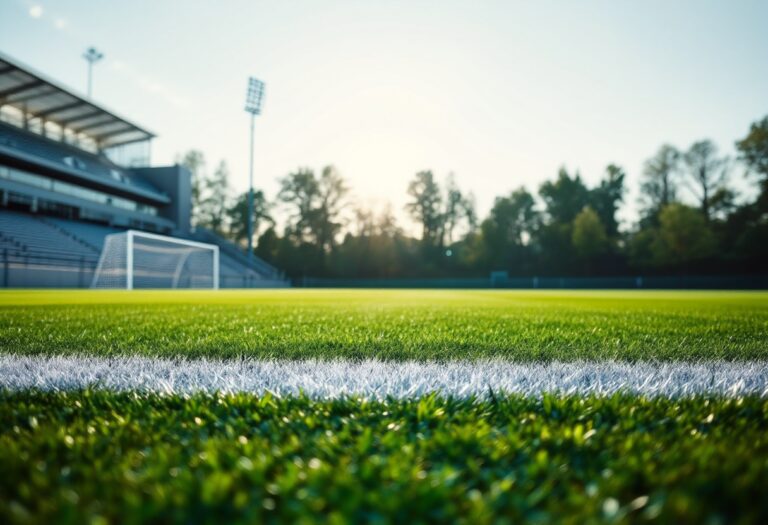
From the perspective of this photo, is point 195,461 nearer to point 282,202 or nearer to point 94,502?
point 94,502

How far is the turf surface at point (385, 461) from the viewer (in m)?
0.72

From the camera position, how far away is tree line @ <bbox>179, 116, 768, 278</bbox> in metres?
34.7

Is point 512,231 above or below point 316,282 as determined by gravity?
above

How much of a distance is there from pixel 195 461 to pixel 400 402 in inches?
26.5

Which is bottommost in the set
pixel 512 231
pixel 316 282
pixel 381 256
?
pixel 316 282

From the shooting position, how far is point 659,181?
39.3 meters

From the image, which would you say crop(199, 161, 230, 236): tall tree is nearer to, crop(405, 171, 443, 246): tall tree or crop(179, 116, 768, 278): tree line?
crop(179, 116, 768, 278): tree line

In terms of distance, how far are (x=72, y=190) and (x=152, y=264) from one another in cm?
1190

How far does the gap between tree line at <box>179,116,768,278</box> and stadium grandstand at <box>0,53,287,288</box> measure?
27.2 ft

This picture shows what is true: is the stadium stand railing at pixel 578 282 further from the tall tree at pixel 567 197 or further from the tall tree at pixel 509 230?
the tall tree at pixel 567 197

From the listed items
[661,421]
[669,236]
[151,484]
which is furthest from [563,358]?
[669,236]

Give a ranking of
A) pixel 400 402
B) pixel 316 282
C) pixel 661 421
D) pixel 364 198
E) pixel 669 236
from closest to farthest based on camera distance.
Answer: pixel 661 421 < pixel 400 402 < pixel 669 236 < pixel 316 282 < pixel 364 198

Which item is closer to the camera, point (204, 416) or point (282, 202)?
point (204, 416)

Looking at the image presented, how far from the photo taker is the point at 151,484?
2.65ft
